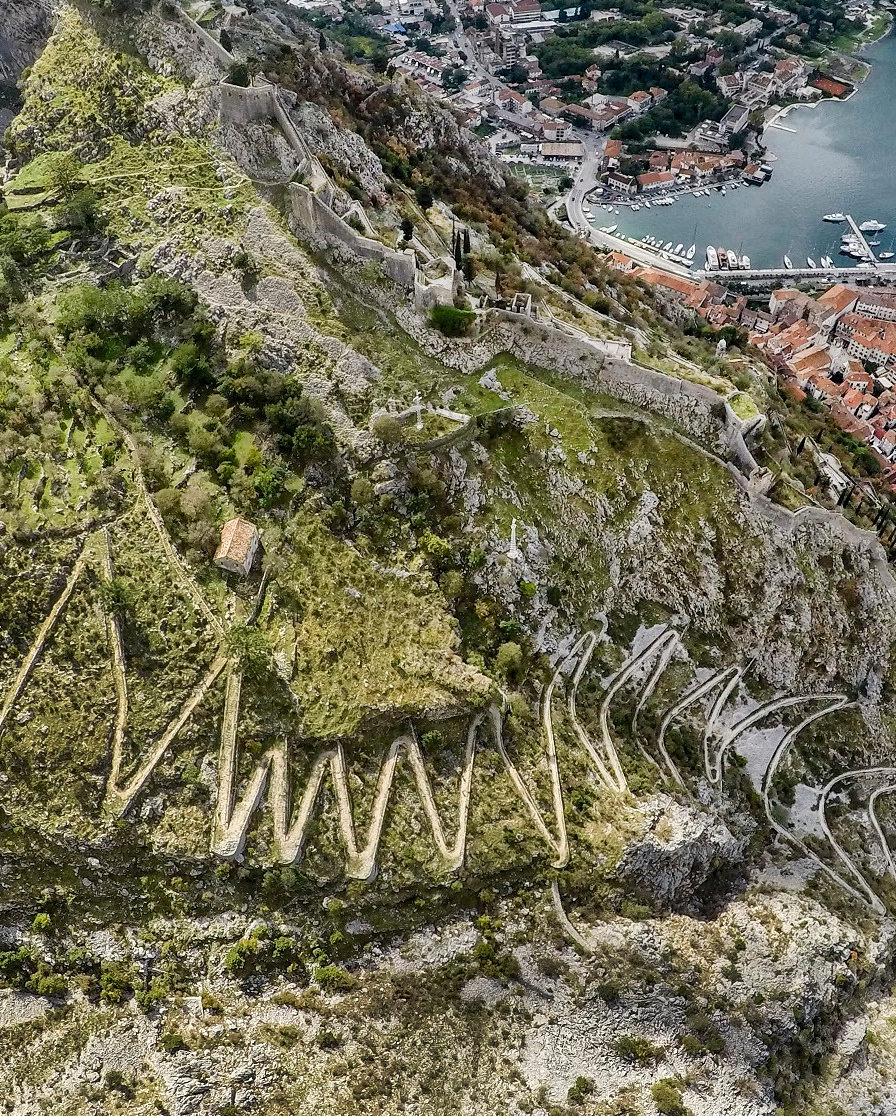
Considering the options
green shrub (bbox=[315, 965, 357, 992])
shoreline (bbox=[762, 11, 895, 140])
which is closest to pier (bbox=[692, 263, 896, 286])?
shoreline (bbox=[762, 11, 895, 140])

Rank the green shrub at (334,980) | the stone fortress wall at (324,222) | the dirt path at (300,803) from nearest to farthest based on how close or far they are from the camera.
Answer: the green shrub at (334,980), the dirt path at (300,803), the stone fortress wall at (324,222)

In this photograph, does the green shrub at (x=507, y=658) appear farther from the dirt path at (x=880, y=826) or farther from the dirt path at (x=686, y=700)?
the dirt path at (x=880, y=826)

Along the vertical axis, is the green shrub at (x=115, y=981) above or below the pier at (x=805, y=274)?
above

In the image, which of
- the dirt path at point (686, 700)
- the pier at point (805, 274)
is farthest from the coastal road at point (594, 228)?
the dirt path at point (686, 700)

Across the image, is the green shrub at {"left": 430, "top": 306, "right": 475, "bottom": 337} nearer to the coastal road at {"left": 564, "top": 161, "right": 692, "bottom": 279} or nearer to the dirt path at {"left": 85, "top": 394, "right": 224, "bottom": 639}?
the dirt path at {"left": 85, "top": 394, "right": 224, "bottom": 639}

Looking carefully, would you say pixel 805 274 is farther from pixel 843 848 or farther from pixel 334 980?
pixel 334 980

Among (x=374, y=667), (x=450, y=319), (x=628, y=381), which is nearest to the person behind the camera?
(x=374, y=667)

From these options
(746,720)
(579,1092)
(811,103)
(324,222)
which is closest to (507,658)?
(746,720)

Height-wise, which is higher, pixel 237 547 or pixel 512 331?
pixel 512 331
